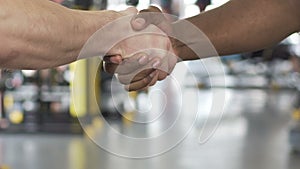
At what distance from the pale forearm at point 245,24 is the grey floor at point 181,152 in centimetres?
304

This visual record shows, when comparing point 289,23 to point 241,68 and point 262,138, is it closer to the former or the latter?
point 262,138

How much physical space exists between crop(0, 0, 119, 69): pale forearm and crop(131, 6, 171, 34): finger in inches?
7.2

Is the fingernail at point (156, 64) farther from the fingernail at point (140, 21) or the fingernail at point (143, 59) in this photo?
the fingernail at point (140, 21)

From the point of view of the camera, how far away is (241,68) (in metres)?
14.2

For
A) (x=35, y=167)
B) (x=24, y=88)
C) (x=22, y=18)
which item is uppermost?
(x=22, y=18)

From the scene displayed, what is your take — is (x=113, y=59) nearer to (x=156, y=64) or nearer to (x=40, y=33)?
(x=156, y=64)

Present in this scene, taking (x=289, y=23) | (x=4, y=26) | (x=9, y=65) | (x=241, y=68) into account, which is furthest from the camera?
(x=241, y=68)

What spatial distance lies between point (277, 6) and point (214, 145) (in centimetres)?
416

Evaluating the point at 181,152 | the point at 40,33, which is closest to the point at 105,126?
the point at 181,152

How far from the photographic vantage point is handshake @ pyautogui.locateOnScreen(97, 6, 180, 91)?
1.52 meters

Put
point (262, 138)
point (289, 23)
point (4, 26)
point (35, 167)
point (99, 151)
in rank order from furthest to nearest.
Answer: point (262, 138)
point (99, 151)
point (35, 167)
point (289, 23)
point (4, 26)

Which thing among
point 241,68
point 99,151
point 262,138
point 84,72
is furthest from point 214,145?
point 241,68

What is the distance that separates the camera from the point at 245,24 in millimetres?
1740

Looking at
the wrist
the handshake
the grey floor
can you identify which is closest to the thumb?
the handshake
